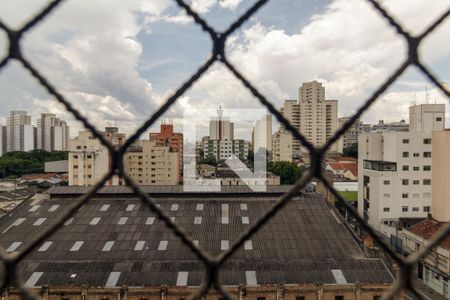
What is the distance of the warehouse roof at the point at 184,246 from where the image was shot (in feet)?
30.5

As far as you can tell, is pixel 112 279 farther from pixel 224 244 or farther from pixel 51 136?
pixel 51 136

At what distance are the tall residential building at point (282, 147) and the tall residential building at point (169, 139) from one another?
30.2ft

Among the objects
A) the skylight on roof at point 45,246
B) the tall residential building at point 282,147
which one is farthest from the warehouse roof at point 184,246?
the tall residential building at point 282,147

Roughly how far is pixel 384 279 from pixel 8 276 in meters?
10.1

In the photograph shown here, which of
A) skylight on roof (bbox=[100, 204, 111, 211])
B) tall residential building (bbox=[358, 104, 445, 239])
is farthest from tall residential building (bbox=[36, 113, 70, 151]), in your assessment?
tall residential building (bbox=[358, 104, 445, 239])

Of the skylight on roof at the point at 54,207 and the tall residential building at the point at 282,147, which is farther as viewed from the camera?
the tall residential building at the point at 282,147

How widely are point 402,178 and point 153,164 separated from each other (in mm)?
18151

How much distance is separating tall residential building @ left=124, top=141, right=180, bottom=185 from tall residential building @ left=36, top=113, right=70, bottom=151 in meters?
26.8

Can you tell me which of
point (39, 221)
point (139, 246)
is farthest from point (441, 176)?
point (39, 221)

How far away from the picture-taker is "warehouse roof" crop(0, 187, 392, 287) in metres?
9.29

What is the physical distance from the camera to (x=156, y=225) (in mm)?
11891

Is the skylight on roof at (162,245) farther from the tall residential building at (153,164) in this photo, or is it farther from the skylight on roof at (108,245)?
the tall residential building at (153,164)

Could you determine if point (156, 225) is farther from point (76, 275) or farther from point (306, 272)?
point (306, 272)

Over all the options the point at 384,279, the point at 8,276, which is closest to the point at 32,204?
the point at 384,279
